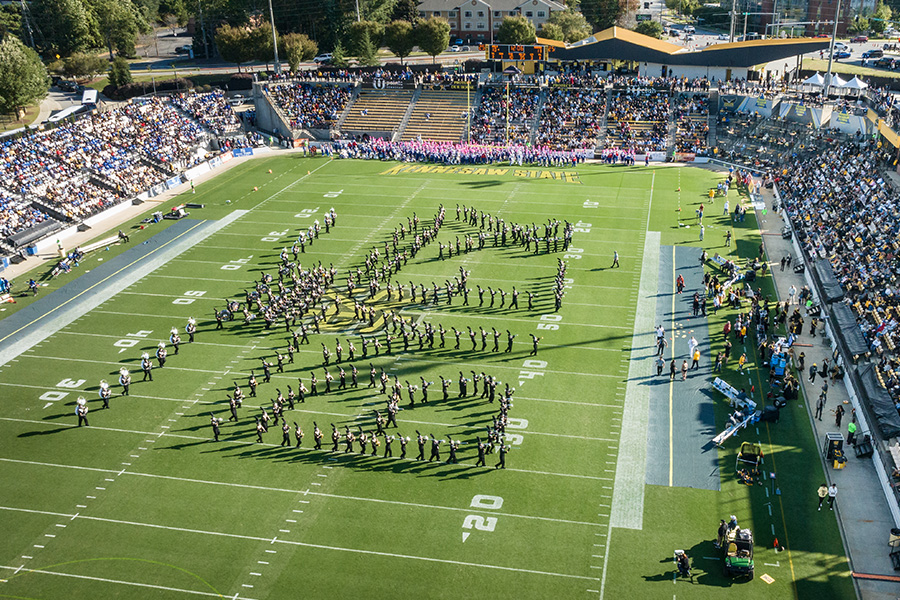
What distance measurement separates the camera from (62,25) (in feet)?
270

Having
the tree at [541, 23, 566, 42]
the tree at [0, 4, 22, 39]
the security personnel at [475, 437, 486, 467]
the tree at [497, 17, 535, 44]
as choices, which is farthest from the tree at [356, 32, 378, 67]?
the security personnel at [475, 437, 486, 467]

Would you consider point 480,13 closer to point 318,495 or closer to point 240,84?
point 240,84

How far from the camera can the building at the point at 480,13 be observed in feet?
346

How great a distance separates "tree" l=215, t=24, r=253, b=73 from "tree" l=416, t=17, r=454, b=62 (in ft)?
58.6

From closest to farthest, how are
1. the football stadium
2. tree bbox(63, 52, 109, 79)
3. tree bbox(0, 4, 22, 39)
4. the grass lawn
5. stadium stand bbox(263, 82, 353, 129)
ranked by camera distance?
the football stadium, the grass lawn, stadium stand bbox(263, 82, 353, 129), tree bbox(63, 52, 109, 79), tree bbox(0, 4, 22, 39)

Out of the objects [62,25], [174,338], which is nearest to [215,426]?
[174,338]

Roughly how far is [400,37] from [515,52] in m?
14.8

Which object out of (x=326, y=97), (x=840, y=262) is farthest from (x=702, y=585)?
(x=326, y=97)

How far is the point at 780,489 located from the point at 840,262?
17289 mm

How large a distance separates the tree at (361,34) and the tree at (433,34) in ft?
14.7

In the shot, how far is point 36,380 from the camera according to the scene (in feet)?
97.7

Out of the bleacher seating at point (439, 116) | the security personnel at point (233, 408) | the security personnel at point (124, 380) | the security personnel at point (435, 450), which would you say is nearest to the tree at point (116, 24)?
the bleacher seating at point (439, 116)

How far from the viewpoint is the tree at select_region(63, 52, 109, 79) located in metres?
79.2

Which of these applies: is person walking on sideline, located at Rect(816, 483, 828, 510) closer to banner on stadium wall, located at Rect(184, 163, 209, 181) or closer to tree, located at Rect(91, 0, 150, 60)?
banner on stadium wall, located at Rect(184, 163, 209, 181)
